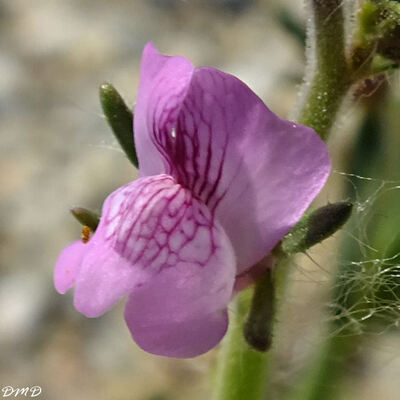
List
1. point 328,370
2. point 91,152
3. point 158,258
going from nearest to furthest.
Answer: point 158,258 < point 328,370 < point 91,152

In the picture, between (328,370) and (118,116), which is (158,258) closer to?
(118,116)

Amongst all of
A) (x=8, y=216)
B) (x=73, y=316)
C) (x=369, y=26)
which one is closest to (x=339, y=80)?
(x=369, y=26)

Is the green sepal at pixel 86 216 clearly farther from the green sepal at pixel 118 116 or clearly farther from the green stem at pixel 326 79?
the green stem at pixel 326 79

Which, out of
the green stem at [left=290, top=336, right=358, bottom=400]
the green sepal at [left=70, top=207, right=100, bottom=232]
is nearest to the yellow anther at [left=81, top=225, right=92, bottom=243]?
the green sepal at [left=70, top=207, right=100, bottom=232]

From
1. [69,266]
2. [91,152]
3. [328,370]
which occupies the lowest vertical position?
[91,152]

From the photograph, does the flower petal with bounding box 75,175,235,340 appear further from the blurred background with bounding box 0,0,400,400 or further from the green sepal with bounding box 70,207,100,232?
the blurred background with bounding box 0,0,400,400

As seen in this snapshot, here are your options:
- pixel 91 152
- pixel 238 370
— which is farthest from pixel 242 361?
pixel 91 152

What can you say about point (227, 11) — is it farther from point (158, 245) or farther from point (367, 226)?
point (158, 245)

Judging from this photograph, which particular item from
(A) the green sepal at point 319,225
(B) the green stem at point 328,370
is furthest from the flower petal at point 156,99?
(B) the green stem at point 328,370
